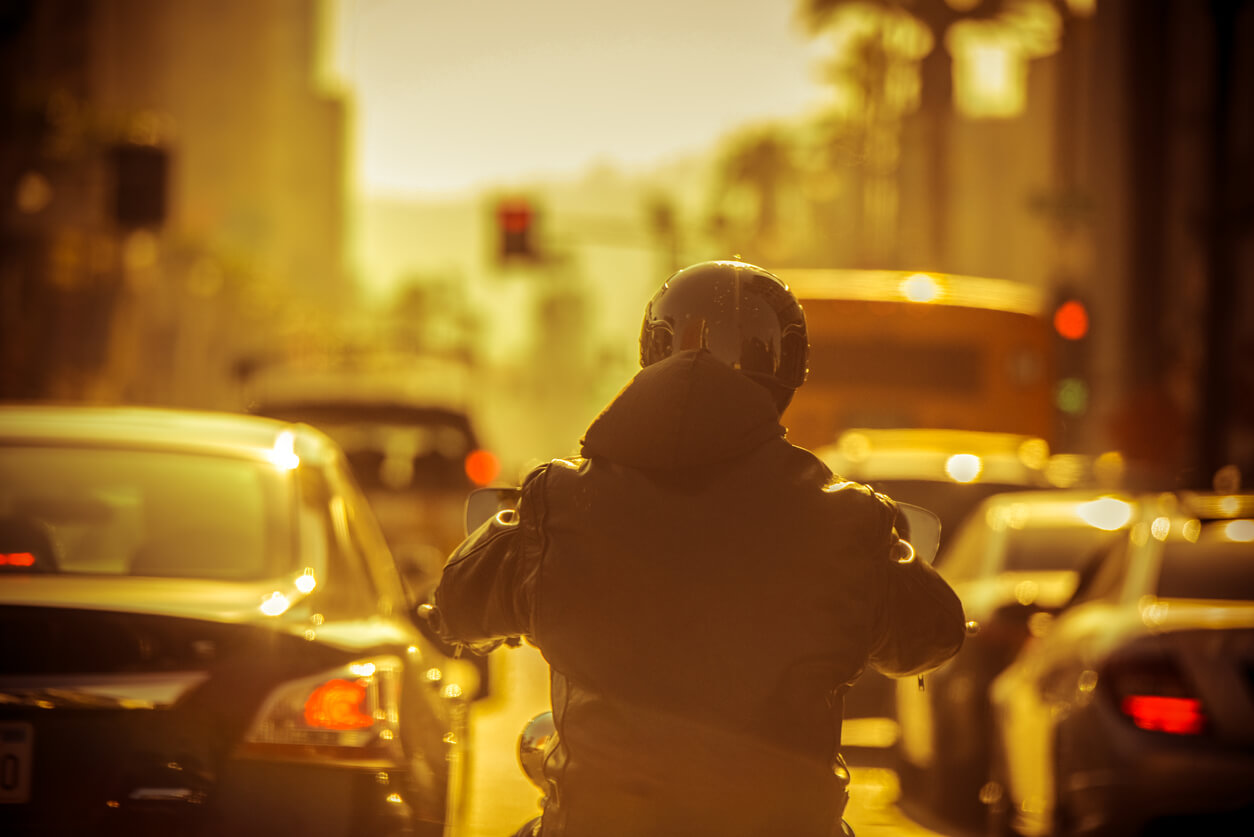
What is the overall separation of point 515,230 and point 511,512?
105 ft

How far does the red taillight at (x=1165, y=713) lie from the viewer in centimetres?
654

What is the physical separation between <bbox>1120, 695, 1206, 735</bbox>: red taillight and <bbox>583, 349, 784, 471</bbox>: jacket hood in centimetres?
367

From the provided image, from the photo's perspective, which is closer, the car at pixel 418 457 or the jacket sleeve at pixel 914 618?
the jacket sleeve at pixel 914 618

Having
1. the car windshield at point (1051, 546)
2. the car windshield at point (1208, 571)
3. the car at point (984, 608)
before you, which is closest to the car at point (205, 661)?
the car windshield at point (1208, 571)

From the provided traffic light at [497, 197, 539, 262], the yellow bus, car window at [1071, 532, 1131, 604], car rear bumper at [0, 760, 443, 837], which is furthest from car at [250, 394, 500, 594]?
traffic light at [497, 197, 539, 262]

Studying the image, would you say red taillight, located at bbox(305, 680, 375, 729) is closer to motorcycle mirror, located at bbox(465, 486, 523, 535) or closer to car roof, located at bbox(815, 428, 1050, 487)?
motorcycle mirror, located at bbox(465, 486, 523, 535)

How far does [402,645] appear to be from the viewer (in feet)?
16.5

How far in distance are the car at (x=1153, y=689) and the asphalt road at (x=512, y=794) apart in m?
1.05

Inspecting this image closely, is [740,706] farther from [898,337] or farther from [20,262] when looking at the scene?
Result: [20,262]

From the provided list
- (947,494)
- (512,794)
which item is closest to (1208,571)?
(512,794)

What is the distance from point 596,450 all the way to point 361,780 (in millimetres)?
1471

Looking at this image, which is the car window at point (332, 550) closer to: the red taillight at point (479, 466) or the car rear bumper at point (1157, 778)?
the car rear bumper at point (1157, 778)

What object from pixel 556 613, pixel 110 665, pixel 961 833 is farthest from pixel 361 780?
pixel 961 833

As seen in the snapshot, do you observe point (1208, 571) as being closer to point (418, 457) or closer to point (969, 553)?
point (969, 553)
